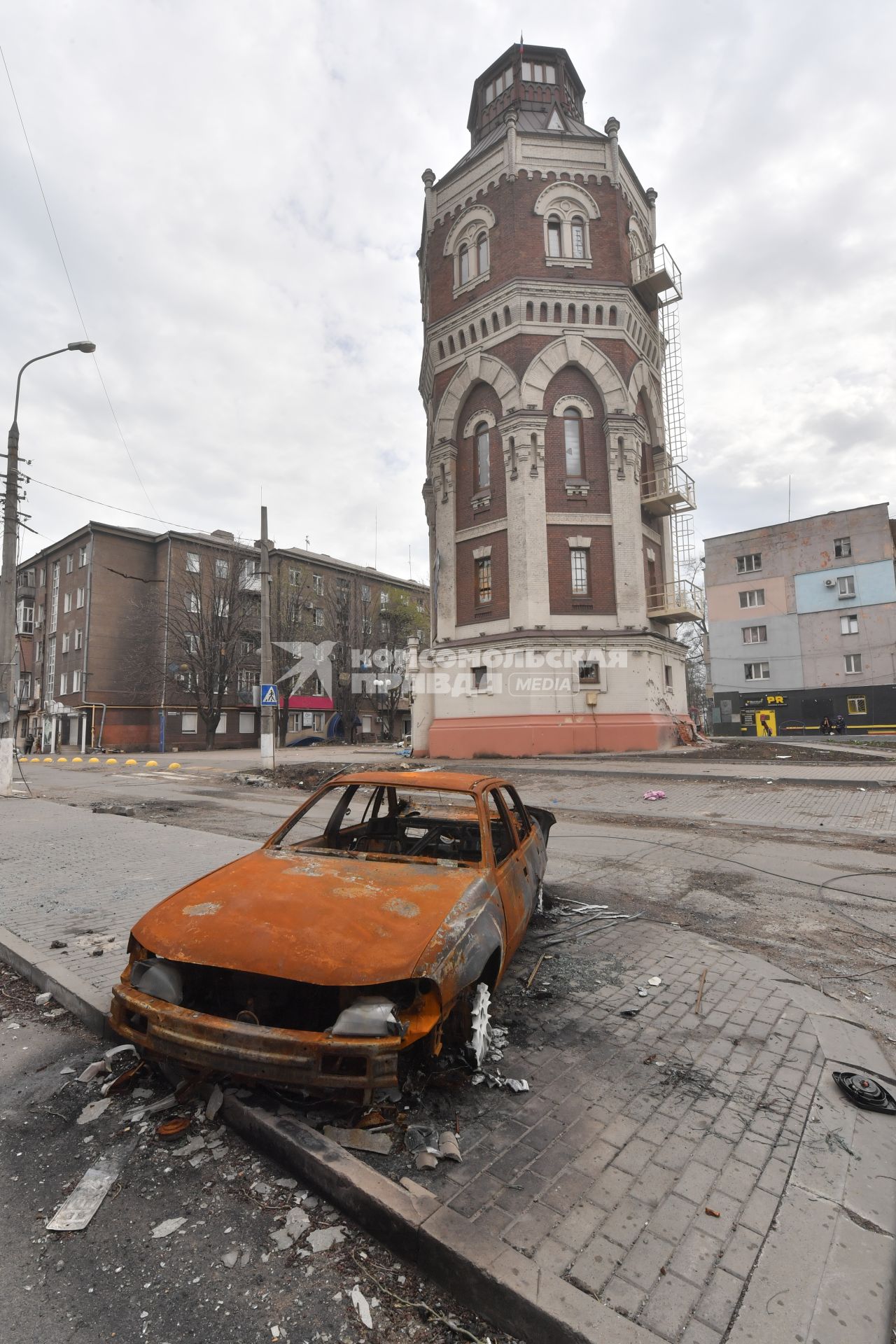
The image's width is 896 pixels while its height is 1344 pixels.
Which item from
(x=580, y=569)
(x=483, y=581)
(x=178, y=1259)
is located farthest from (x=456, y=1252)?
(x=483, y=581)

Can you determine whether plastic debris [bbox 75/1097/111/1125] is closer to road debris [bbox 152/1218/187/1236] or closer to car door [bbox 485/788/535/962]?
road debris [bbox 152/1218/187/1236]

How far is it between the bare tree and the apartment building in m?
34.2

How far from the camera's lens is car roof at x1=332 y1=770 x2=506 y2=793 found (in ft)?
14.2

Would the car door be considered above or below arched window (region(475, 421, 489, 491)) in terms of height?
below

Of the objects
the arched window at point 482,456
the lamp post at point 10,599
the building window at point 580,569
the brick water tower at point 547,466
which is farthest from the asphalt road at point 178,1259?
the arched window at point 482,456

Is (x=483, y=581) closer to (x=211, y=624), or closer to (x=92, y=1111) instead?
(x=92, y=1111)

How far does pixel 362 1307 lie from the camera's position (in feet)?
6.50

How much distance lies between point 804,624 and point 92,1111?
4878 cm

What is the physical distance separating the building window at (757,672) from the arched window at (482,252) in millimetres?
32190

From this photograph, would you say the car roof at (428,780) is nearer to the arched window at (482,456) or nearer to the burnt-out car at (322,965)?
the burnt-out car at (322,965)

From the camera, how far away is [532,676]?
947 inches

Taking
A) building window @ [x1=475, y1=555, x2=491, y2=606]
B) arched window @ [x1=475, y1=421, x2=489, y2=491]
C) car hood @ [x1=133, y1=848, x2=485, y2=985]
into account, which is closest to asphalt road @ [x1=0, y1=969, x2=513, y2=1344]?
car hood @ [x1=133, y1=848, x2=485, y2=985]

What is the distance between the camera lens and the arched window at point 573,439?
25734mm

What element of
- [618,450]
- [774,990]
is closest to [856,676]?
[618,450]
